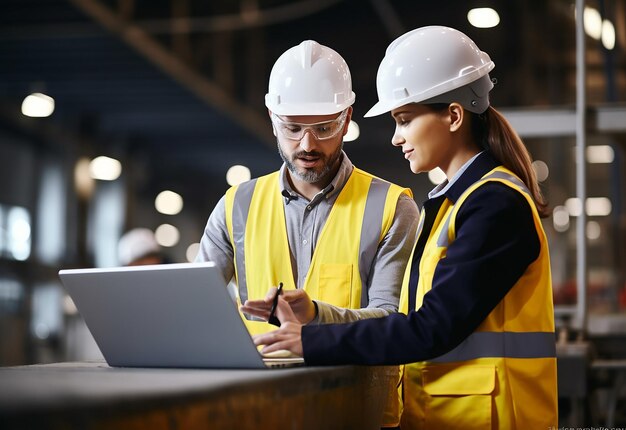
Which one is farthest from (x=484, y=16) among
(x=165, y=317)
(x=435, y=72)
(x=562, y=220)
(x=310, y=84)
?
(x=562, y=220)

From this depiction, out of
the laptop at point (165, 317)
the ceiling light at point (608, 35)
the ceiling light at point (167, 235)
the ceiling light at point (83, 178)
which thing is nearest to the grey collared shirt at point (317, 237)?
the laptop at point (165, 317)

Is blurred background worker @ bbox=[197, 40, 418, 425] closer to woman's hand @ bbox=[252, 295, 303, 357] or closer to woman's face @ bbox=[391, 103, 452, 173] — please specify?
woman's face @ bbox=[391, 103, 452, 173]

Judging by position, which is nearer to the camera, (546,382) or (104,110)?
(546,382)

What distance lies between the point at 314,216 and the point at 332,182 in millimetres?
139

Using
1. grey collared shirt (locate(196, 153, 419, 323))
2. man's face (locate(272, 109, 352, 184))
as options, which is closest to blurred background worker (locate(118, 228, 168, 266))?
grey collared shirt (locate(196, 153, 419, 323))

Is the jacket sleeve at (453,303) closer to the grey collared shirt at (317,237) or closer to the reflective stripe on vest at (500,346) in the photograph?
the reflective stripe on vest at (500,346)

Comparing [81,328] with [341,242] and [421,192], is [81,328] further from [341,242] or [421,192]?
[341,242]

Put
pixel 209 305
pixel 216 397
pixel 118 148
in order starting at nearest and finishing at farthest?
pixel 216 397, pixel 209 305, pixel 118 148

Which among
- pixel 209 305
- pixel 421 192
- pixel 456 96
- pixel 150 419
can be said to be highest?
pixel 421 192

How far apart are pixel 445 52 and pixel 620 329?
6.78 metres

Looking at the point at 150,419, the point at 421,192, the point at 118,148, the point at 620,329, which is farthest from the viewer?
the point at 421,192

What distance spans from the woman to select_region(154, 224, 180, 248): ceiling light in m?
26.0

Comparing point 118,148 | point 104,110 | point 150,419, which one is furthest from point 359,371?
point 118,148

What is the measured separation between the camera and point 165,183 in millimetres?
27328
